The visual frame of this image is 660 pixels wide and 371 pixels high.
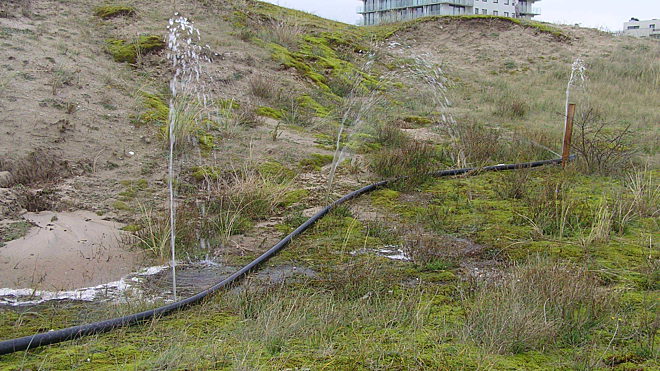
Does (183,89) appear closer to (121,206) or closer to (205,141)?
(205,141)

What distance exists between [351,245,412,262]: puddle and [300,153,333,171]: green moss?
9.08 ft

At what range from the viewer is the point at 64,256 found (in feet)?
13.8

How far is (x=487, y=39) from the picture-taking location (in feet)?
73.6

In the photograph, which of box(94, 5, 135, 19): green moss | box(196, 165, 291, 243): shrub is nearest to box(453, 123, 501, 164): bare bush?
box(196, 165, 291, 243): shrub

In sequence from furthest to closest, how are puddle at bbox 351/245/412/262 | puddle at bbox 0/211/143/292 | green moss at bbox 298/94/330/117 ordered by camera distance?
green moss at bbox 298/94/330/117
puddle at bbox 351/245/412/262
puddle at bbox 0/211/143/292

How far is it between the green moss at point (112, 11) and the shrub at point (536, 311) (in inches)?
416

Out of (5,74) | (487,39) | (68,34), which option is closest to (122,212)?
(5,74)

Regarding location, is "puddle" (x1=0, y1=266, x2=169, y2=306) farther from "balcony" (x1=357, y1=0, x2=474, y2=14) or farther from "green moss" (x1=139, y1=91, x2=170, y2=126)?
"balcony" (x1=357, y1=0, x2=474, y2=14)

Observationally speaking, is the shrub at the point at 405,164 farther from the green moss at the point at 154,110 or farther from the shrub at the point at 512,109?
the shrub at the point at 512,109

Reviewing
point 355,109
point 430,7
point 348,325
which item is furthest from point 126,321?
point 430,7

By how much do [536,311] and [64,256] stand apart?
3162 millimetres

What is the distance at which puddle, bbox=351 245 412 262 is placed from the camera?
4383mm

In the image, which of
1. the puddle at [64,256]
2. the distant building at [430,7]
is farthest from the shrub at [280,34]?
the distant building at [430,7]

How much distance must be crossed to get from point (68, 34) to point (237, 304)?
322 inches
